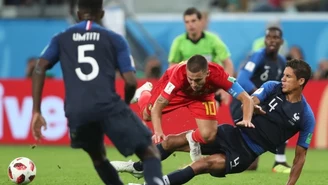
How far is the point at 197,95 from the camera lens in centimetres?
1016

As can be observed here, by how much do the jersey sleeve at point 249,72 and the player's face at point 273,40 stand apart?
8.5 inches

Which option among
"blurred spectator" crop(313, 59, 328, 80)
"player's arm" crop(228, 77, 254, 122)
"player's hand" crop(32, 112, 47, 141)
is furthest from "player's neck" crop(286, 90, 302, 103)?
"blurred spectator" crop(313, 59, 328, 80)

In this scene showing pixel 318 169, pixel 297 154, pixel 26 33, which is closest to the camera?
pixel 297 154

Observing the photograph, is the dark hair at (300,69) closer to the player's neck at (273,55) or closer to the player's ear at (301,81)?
the player's ear at (301,81)

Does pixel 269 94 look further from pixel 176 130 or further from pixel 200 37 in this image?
pixel 200 37

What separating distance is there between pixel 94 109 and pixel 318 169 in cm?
646

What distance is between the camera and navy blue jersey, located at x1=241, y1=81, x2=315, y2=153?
380 inches

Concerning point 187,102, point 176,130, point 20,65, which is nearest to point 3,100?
point 20,65

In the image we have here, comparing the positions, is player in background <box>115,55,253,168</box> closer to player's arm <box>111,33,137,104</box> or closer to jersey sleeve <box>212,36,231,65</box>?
player's arm <box>111,33,137,104</box>

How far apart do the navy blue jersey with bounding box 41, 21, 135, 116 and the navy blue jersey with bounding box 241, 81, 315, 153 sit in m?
2.36

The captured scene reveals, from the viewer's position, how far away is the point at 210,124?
9.84 metres

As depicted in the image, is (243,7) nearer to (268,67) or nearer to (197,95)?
(268,67)

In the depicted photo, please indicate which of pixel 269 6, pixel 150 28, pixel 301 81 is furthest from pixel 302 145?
pixel 269 6

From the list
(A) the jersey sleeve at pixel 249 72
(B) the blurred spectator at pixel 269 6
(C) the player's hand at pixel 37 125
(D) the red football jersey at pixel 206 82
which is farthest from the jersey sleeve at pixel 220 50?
A: (B) the blurred spectator at pixel 269 6
